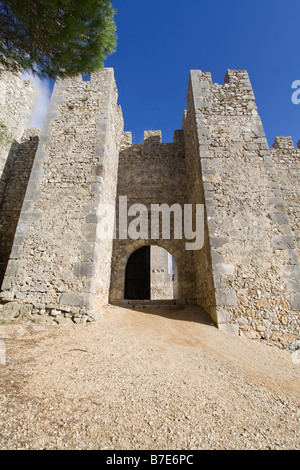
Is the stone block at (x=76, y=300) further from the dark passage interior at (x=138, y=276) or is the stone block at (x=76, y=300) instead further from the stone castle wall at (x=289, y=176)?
the stone castle wall at (x=289, y=176)

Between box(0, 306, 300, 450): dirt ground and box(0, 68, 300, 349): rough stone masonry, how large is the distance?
107 centimetres

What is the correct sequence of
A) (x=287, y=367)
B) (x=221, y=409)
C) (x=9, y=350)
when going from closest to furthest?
(x=221, y=409) < (x=9, y=350) < (x=287, y=367)

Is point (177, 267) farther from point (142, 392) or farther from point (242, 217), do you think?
point (142, 392)

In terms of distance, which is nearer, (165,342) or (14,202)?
(165,342)

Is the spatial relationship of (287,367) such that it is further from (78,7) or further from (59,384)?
(78,7)

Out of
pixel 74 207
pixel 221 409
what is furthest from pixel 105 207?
pixel 221 409

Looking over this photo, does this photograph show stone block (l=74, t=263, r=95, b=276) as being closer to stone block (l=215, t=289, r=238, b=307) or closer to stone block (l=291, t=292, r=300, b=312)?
stone block (l=215, t=289, r=238, b=307)

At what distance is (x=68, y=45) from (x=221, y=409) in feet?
21.5

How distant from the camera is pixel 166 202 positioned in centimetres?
855

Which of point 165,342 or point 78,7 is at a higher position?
point 78,7

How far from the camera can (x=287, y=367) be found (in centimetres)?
351

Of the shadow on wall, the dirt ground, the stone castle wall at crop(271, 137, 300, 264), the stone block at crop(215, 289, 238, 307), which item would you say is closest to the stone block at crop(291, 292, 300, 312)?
the dirt ground

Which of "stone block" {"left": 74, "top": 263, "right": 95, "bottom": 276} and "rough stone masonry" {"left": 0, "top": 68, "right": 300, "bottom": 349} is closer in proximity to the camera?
"rough stone masonry" {"left": 0, "top": 68, "right": 300, "bottom": 349}

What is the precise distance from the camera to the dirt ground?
163cm
